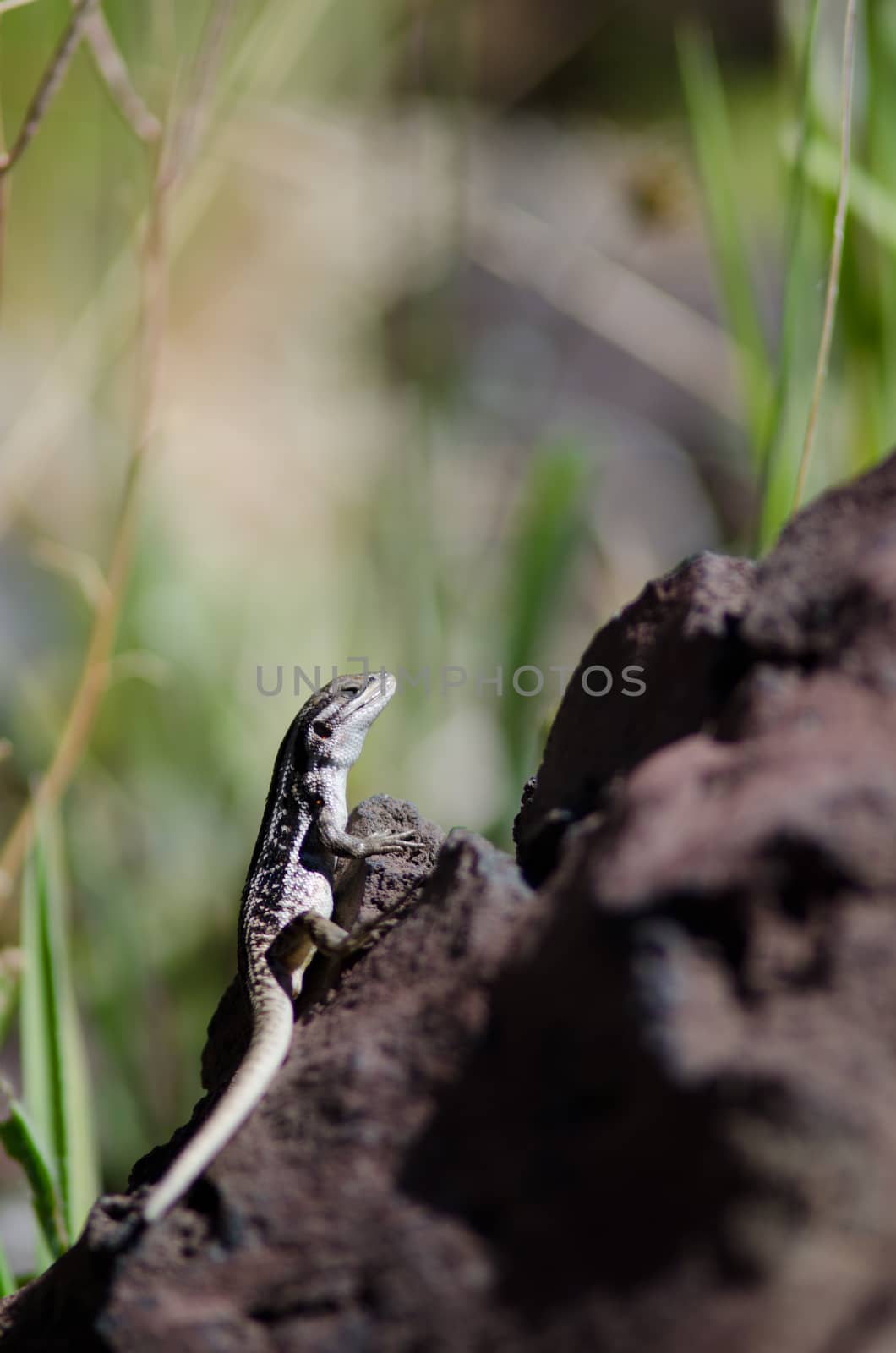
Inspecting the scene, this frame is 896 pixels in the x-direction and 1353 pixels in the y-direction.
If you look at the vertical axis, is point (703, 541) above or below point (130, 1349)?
above

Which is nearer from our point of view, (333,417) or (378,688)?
(378,688)

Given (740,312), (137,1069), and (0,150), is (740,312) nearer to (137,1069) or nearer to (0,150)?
(0,150)

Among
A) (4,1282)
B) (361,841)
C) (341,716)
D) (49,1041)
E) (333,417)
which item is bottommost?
(4,1282)

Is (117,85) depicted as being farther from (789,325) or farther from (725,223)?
(725,223)

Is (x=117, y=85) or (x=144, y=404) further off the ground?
(x=117, y=85)

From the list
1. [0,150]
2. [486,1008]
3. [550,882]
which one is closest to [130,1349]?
[486,1008]

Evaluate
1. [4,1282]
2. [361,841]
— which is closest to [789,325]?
[361,841]

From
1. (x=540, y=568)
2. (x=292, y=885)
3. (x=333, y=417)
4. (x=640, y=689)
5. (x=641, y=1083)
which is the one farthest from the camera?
(x=333, y=417)

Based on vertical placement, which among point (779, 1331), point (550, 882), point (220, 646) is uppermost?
point (220, 646)
